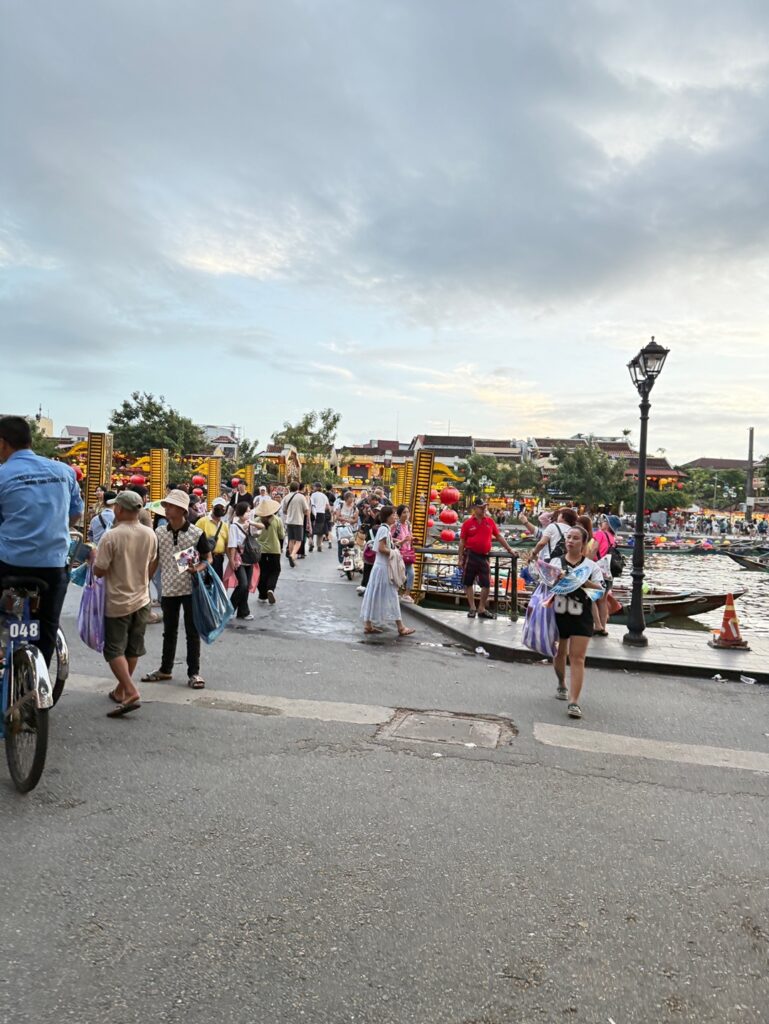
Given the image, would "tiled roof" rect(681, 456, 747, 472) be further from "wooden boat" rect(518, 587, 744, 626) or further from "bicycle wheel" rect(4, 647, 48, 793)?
"bicycle wheel" rect(4, 647, 48, 793)

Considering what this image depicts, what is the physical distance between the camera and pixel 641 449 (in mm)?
9672

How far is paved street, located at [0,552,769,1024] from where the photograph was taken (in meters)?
2.52

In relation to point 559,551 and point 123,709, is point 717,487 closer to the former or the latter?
point 559,551

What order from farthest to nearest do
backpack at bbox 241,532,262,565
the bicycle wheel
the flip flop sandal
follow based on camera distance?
backpack at bbox 241,532,262,565 < the flip flop sandal < the bicycle wheel

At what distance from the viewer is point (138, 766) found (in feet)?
14.6

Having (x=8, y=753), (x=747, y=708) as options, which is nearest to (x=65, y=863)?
(x=8, y=753)

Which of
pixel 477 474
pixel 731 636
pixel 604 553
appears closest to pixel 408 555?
pixel 604 553

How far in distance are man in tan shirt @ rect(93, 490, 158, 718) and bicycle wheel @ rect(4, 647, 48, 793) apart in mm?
1241

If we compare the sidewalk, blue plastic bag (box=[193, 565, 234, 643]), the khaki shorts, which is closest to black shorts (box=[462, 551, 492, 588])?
the sidewalk

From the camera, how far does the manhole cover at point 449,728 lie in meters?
5.29

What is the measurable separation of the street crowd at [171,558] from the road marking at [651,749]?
0.51 metres

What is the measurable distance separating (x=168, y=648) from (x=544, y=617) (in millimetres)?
3496

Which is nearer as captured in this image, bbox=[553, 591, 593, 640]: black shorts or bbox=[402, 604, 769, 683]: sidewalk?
bbox=[553, 591, 593, 640]: black shorts

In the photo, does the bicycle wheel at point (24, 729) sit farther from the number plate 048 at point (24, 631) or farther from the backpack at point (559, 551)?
the backpack at point (559, 551)
